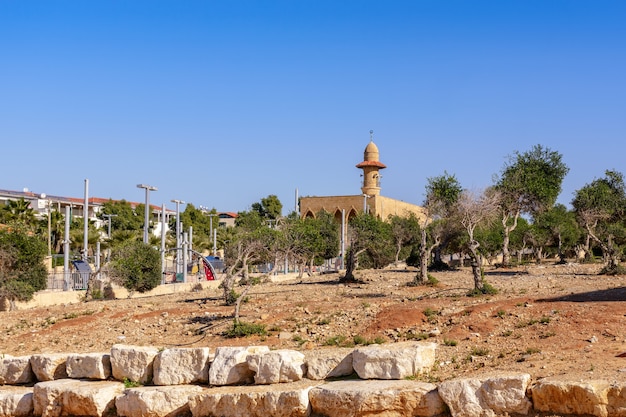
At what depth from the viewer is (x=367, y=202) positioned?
7212cm

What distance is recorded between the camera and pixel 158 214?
342 feet

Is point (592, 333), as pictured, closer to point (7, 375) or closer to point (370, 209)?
point (7, 375)

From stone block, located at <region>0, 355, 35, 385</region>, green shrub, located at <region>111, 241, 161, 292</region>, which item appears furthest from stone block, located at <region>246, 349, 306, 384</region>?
green shrub, located at <region>111, 241, 161, 292</region>

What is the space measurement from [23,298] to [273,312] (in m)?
14.3

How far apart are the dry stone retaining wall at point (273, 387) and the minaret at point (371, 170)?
64.4m

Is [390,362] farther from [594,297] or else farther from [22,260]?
[22,260]

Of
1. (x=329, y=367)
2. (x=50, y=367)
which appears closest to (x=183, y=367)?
(x=329, y=367)

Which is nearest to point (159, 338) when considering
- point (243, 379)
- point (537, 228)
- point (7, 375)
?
point (7, 375)

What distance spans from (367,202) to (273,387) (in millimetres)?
61417

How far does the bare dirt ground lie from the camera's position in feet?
39.4

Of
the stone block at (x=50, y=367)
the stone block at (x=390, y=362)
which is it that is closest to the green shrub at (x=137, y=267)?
the stone block at (x=50, y=367)

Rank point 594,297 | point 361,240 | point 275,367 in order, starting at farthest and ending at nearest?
point 361,240
point 594,297
point 275,367

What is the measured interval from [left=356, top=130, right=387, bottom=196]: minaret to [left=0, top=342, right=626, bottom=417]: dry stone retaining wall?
211 feet

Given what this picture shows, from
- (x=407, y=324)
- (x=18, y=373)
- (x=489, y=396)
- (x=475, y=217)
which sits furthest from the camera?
(x=475, y=217)
